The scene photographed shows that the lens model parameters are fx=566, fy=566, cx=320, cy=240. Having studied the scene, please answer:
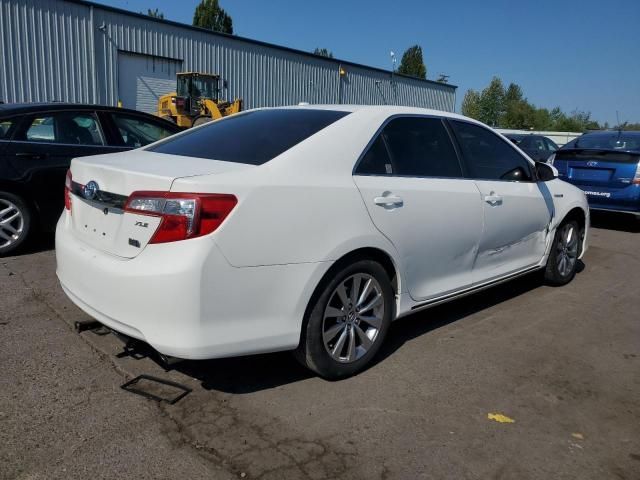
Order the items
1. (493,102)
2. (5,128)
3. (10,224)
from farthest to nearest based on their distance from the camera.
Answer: (493,102)
(10,224)
(5,128)

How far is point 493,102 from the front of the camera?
2916 inches

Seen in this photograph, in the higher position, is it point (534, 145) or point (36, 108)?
point (36, 108)

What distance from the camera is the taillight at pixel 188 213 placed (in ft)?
8.48

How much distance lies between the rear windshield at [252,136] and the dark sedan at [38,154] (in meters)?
2.45

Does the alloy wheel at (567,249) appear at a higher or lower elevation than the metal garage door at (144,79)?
lower

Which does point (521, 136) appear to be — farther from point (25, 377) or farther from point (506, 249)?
point (25, 377)

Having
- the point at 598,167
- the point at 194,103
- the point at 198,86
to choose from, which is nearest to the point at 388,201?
the point at 598,167

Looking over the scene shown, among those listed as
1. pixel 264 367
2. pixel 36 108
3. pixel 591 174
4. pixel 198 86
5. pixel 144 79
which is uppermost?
pixel 144 79

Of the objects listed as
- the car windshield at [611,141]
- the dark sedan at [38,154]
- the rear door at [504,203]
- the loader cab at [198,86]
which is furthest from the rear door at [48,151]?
the loader cab at [198,86]

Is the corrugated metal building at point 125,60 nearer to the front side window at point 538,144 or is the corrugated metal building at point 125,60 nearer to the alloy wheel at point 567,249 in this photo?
the front side window at point 538,144

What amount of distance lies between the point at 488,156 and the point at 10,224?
4573 millimetres

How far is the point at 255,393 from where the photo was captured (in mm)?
3094

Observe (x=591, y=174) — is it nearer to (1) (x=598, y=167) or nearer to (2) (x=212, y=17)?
(1) (x=598, y=167)

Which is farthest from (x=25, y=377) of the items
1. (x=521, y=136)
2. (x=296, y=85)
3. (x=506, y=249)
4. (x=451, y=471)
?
(x=296, y=85)
